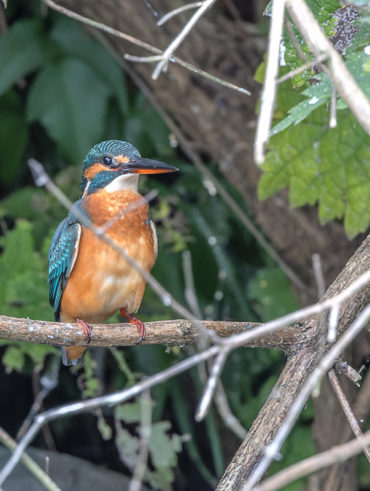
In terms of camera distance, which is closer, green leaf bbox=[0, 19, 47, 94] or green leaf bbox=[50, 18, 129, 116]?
green leaf bbox=[0, 19, 47, 94]

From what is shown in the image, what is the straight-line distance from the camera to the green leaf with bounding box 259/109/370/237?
9.04ft

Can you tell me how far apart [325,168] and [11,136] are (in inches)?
83.7

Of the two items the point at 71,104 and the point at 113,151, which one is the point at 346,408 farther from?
the point at 71,104

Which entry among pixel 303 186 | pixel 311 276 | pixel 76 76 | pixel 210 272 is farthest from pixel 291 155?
pixel 76 76

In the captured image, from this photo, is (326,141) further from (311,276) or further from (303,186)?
(311,276)

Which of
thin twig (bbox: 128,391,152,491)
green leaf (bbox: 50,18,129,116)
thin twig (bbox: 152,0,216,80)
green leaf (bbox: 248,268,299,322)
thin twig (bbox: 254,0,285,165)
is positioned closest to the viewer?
thin twig (bbox: 254,0,285,165)

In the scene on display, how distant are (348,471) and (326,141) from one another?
1.60 m

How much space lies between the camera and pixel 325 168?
2.85 metres

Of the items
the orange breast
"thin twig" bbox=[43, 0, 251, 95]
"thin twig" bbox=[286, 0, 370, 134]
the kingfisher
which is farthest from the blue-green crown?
"thin twig" bbox=[286, 0, 370, 134]

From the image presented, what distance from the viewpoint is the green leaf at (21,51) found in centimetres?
395

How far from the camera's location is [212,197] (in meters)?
4.18

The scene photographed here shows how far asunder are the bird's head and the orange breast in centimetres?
4

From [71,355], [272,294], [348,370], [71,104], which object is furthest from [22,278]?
[348,370]

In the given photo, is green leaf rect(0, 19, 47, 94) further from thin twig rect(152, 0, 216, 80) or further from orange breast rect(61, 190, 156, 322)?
thin twig rect(152, 0, 216, 80)
